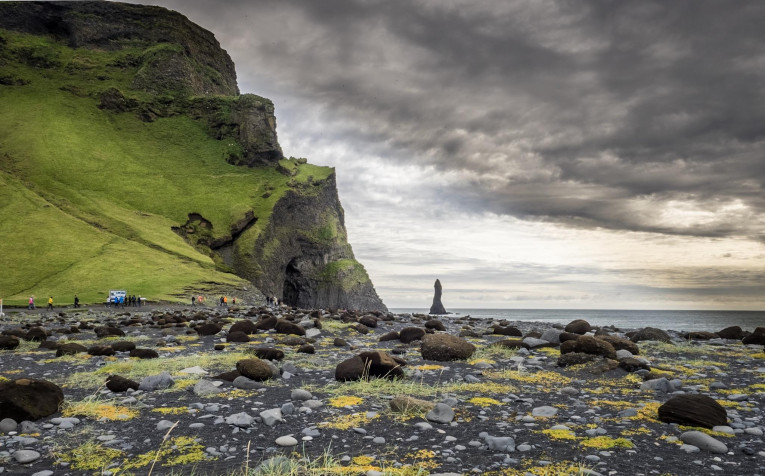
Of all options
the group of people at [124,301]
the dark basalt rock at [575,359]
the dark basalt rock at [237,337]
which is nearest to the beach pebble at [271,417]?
the dark basalt rock at [575,359]

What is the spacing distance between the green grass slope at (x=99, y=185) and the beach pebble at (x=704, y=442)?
51.2 metres

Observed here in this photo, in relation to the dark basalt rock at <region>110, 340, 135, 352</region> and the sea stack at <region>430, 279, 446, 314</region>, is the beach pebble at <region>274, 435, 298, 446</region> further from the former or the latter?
the sea stack at <region>430, 279, 446, 314</region>

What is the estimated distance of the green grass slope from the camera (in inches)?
2160

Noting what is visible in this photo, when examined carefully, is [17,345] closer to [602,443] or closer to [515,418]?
[515,418]

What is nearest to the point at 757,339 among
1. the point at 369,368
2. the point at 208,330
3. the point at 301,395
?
the point at 369,368

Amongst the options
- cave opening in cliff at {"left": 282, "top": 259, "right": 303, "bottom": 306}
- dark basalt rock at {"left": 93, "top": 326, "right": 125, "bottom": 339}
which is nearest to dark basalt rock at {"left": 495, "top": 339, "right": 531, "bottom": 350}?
dark basalt rock at {"left": 93, "top": 326, "right": 125, "bottom": 339}

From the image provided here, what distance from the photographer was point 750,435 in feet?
17.7

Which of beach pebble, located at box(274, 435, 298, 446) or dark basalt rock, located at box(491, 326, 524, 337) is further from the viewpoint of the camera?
dark basalt rock, located at box(491, 326, 524, 337)

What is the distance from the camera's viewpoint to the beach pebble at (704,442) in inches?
192

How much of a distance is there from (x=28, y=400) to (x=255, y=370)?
3501mm

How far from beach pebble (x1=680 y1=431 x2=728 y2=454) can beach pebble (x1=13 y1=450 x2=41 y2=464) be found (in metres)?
7.29

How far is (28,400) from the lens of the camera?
241 inches

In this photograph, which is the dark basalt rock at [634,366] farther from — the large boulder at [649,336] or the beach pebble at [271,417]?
the large boulder at [649,336]

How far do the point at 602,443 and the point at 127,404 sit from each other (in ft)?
22.6
